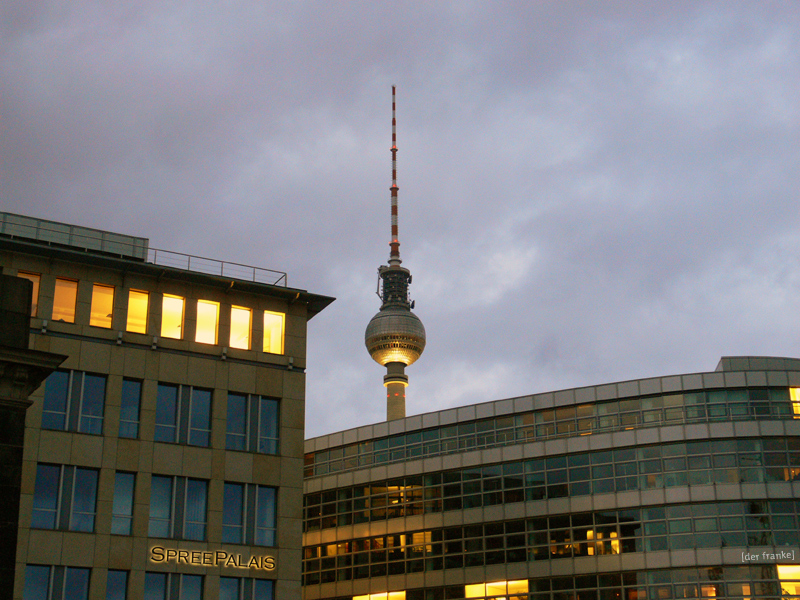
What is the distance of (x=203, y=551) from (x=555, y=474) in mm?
27398

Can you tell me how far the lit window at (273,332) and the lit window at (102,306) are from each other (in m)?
7.26

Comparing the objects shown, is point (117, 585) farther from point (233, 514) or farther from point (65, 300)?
point (65, 300)

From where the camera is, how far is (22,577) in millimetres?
42844

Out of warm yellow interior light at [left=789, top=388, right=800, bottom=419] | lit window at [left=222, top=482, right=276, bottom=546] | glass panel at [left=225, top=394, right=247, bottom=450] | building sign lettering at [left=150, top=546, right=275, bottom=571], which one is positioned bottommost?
building sign lettering at [left=150, top=546, right=275, bottom=571]

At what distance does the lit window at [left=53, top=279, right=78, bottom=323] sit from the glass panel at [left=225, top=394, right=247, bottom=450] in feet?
26.0

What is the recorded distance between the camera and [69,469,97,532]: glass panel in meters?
45.0

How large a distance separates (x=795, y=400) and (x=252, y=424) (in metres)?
33.5

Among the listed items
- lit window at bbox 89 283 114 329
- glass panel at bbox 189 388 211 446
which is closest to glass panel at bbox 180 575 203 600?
glass panel at bbox 189 388 211 446

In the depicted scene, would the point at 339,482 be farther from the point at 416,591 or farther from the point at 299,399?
the point at 299,399

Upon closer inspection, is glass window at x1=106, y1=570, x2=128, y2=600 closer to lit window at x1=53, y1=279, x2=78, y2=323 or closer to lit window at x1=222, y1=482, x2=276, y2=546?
lit window at x1=222, y1=482, x2=276, y2=546

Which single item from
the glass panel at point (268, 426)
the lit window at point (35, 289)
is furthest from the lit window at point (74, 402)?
the glass panel at point (268, 426)

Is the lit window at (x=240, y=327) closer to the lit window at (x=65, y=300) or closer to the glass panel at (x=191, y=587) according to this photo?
the lit window at (x=65, y=300)

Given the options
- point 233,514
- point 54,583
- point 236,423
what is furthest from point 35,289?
point 233,514

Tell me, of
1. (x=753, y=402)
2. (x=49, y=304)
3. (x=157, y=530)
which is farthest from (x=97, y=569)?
Answer: (x=753, y=402)
